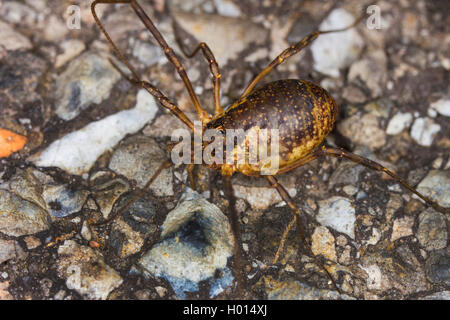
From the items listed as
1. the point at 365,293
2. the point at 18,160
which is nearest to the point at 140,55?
the point at 18,160

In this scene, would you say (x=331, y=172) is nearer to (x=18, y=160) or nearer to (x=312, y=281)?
(x=312, y=281)

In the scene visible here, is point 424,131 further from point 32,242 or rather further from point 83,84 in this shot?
point 32,242

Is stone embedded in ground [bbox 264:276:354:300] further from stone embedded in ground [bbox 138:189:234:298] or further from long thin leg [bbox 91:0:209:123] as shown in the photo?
long thin leg [bbox 91:0:209:123]

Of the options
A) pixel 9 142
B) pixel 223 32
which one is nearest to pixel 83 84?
pixel 9 142

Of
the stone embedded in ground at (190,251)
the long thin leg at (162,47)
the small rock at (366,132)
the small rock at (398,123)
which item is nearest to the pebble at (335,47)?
the small rock at (366,132)

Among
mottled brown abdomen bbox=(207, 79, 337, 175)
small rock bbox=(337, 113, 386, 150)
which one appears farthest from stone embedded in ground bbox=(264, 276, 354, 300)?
small rock bbox=(337, 113, 386, 150)
